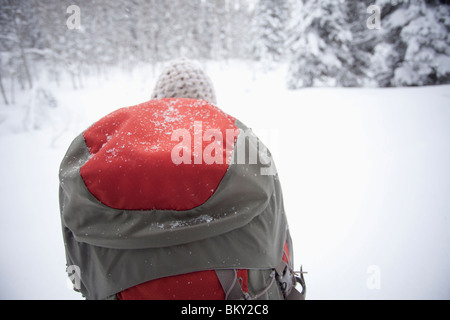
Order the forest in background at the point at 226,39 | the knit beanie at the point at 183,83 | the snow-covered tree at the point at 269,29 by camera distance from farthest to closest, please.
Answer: the snow-covered tree at the point at 269,29 < the forest in background at the point at 226,39 < the knit beanie at the point at 183,83

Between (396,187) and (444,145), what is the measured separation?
1492 millimetres

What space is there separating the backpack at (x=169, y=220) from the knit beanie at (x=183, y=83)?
3.20 ft

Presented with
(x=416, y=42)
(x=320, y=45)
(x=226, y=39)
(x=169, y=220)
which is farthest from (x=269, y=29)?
(x=169, y=220)

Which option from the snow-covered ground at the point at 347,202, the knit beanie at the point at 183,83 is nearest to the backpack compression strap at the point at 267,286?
the snow-covered ground at the point at 347,202

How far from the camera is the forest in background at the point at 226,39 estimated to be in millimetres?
7320

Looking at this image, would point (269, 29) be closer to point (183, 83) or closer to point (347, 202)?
point (347, 202)

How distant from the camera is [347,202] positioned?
312 cm

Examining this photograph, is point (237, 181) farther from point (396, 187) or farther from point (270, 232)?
point (396, 187)

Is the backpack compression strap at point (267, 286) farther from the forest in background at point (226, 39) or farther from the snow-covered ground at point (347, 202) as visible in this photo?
the forest in background at point (226, 39)

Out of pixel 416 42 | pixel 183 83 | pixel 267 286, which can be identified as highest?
pixel 416 42

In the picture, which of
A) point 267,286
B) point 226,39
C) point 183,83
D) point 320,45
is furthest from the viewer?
point 226,39

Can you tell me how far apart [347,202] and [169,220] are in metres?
3.07

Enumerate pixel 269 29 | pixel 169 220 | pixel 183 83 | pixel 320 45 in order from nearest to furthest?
1. pixel 169 220
2. pixel 183 83
3. pixel 320 45
4. pixel 269 29

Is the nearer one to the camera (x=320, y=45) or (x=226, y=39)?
(x=320, y=45)
